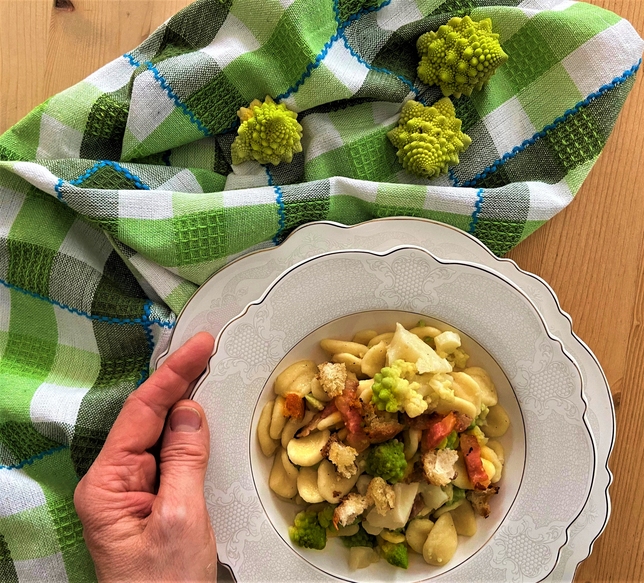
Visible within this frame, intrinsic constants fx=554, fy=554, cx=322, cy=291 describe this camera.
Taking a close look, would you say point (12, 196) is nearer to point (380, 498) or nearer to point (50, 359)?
point (50, 359)

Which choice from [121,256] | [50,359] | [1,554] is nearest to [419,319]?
[121,256]

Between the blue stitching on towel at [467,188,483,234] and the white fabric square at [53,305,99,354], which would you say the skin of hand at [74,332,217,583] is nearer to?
the white fabric square at [53,305,99,354]

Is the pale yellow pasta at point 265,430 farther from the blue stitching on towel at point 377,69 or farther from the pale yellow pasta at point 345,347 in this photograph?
the blue stitching on towel at point 377,69

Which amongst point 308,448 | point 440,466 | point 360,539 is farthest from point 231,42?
point 360,539

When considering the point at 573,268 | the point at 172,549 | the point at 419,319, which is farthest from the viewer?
the point at 573,268

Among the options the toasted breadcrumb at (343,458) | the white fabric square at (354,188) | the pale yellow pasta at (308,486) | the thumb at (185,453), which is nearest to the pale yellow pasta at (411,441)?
the toasted breadcrumb at (343,458)

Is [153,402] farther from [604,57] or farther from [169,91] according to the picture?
[604,57]
